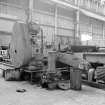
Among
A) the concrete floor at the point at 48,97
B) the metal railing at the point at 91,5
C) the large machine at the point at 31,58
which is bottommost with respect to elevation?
the concrete floor at the point at 48,97

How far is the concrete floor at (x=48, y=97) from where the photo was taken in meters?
2.92

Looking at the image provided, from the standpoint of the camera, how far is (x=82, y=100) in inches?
121

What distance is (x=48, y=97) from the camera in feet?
10.6

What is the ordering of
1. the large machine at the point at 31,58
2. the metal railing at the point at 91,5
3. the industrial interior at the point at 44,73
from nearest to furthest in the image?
the industrial interior at the point at 44,73, the large machine at the point at 31,58, the metal railing at the point at 91,5

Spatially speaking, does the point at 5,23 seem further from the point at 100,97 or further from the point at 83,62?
the point at 100,97

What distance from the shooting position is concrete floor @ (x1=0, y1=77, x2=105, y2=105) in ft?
9.58

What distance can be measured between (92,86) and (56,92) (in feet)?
4.03

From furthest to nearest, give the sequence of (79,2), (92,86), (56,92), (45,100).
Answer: (79,2) → (92,86) → (56,92) → (45,100)

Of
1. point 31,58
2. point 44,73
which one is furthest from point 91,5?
point 44,73

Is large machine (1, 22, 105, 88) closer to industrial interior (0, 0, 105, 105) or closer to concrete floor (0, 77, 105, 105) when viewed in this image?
industrial interior (0, 0, 105, 105)

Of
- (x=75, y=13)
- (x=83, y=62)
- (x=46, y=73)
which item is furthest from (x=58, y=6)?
(x=46, y=73)

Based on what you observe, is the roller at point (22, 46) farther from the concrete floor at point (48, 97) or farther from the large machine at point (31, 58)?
the concrete floor at point (48, 97)

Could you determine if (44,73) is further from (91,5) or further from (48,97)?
(91,5)

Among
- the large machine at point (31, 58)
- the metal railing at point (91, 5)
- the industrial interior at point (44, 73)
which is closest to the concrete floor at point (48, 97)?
the industrial interior at point (44, 73)
